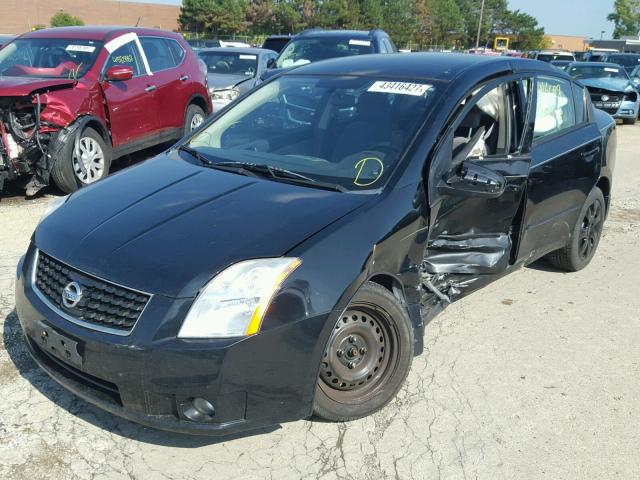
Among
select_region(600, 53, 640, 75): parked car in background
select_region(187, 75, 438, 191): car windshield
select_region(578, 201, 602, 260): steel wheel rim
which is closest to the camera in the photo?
select_region(187, 75, 438, 191): car windshield

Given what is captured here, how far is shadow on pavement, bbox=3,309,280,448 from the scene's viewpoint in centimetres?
288

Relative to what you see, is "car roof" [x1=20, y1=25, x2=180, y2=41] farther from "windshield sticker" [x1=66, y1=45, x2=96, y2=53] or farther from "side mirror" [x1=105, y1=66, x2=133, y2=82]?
"side mirror" [x1=105, y1=66, x2=133, y2=82]

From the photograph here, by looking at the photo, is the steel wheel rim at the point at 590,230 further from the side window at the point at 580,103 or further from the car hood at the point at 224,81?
the car hood at the point at 224,81

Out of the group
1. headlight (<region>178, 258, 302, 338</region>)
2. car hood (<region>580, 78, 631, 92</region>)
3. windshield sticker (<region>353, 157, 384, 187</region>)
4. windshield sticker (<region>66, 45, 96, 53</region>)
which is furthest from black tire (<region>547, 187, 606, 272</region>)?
car hood (<region>580, 78, 631, 92</region>)

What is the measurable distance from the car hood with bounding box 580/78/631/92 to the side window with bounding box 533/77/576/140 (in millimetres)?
12670

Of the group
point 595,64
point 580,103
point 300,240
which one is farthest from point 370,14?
point 300,240

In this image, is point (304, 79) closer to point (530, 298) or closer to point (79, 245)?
point (79, 245)

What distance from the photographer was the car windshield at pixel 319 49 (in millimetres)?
10336

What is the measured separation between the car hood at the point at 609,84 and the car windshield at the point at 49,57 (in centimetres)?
1314

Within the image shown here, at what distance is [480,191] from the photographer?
3.36 m

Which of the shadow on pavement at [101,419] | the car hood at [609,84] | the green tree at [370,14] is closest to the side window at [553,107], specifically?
the shadow on pavement at [101,419]

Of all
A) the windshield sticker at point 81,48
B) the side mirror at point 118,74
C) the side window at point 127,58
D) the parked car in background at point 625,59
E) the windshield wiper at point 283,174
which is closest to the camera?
the windshield wiper at point 283,174

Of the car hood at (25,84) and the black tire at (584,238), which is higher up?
the car hood at (25,84)

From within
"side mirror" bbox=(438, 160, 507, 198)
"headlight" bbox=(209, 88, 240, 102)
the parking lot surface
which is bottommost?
the parking lot surface
